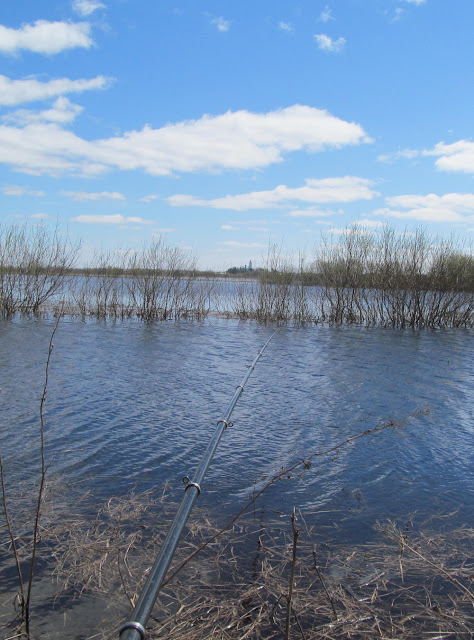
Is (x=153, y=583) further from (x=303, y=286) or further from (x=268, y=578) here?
(x=303, y=286)

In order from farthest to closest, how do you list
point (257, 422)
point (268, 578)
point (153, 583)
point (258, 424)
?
1. point (257, 422)
2. point (258, 424)
3. point (268, 578)
4. point (153, 583)

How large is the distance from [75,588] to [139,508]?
1141mm

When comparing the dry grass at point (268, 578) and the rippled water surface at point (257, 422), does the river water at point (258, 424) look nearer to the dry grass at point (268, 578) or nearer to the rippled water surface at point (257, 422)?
the rippled water surface at point (257, 422)

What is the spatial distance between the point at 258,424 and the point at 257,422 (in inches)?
4.0

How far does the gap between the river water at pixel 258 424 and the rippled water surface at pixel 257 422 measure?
2 cm

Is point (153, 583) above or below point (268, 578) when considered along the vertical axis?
above

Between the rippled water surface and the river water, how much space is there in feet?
0.07

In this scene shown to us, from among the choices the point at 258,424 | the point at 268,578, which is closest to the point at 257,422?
the point at 258,424

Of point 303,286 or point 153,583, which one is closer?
point 153,583

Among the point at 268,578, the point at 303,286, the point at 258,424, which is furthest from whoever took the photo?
the point at 303,286

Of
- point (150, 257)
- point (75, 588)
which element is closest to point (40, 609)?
point (75, 588)

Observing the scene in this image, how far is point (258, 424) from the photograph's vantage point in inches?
280

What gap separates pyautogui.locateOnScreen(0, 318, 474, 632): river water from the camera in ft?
15.9

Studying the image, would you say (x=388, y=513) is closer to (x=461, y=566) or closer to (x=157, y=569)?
(x=461, y=566)
